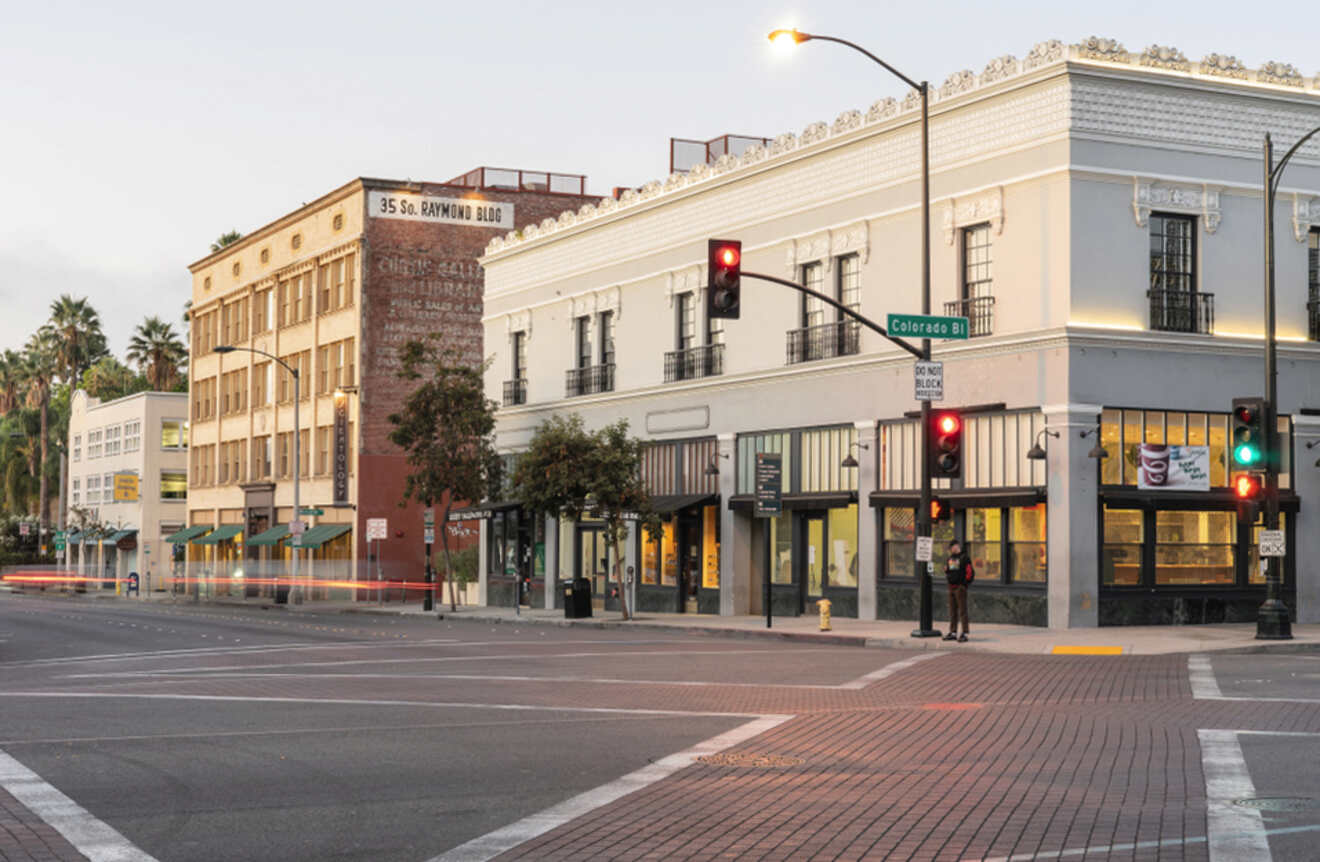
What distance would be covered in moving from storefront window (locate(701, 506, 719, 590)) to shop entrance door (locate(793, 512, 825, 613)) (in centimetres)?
334

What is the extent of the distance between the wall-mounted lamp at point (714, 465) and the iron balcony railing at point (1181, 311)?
40.3 feet

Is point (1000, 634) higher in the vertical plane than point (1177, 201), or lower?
lower

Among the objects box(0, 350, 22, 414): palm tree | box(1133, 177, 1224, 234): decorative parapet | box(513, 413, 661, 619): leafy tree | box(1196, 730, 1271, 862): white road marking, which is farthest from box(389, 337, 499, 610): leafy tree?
box(0, 350, 22, 414): palm tree

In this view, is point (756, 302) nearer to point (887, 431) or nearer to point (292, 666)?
point (887, 431)

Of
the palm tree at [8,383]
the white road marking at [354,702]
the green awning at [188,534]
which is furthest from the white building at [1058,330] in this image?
the palm tree at [8,383]

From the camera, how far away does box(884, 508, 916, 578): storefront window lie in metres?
34.1

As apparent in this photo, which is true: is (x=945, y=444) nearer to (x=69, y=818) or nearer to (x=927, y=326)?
(x=927, y=326)

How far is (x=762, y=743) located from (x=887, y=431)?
21744 millimetres

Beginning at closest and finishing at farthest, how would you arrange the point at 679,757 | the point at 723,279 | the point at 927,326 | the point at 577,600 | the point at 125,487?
1. the point at 679,757
2. the point at 723,279
3. the point at 927,326
4. the point at 577,600
5. the point at 125,487

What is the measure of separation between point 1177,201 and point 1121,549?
22.5 ft

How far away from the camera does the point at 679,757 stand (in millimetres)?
12805

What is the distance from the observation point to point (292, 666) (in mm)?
23312

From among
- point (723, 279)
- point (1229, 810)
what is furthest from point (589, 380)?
point (1229, 810)

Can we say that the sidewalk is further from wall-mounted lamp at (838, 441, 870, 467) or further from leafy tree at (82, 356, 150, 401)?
A: leafy tree at (82, 356, 150, 401)
